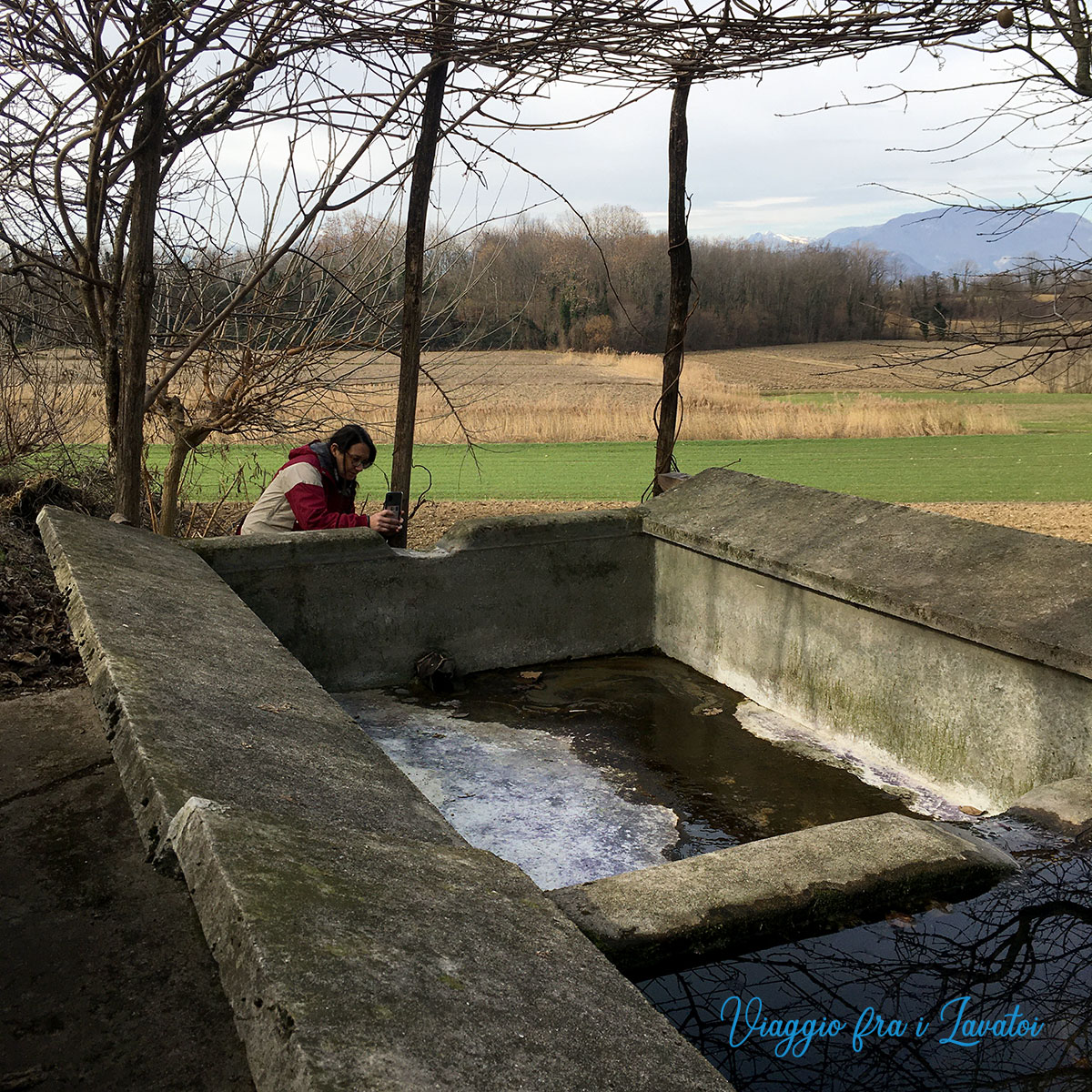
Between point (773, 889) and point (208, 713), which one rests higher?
point (208, 713)

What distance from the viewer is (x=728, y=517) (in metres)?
5.08

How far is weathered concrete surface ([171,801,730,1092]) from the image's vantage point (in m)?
1.24

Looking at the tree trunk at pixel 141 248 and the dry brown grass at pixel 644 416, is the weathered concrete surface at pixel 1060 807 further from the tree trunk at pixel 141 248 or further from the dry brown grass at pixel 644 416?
the dry brown grass at pixel 644 416

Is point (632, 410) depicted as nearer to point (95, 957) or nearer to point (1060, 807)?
point (1060, 807)

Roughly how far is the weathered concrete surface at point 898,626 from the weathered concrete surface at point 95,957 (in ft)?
8.77

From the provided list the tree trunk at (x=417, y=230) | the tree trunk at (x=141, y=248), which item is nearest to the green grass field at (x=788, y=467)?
the tree trunk at (x=417, y=230)

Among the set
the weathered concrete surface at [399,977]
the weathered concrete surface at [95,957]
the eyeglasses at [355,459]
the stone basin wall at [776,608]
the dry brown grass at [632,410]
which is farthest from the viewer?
the dry brown grass at [632,410]

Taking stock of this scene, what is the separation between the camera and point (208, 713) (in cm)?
245

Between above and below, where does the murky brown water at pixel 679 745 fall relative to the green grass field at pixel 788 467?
below

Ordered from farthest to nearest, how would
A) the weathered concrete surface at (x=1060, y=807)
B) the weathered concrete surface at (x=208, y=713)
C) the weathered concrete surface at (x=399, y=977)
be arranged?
the weathered concrete surface at (x=1060, y=807) → the weathered concrete surface at (x=208, y=713) → the weathered concrete surface at (x=399, y=977)

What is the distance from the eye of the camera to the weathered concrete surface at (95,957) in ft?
5.50

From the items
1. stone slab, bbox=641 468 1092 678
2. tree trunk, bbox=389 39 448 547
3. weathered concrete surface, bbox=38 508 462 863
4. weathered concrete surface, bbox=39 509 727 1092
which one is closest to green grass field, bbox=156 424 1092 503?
tree trunk, bbox=389 39 448 547

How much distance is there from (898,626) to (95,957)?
120 inches

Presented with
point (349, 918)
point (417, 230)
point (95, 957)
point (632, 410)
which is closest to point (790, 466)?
point (632, 410)
